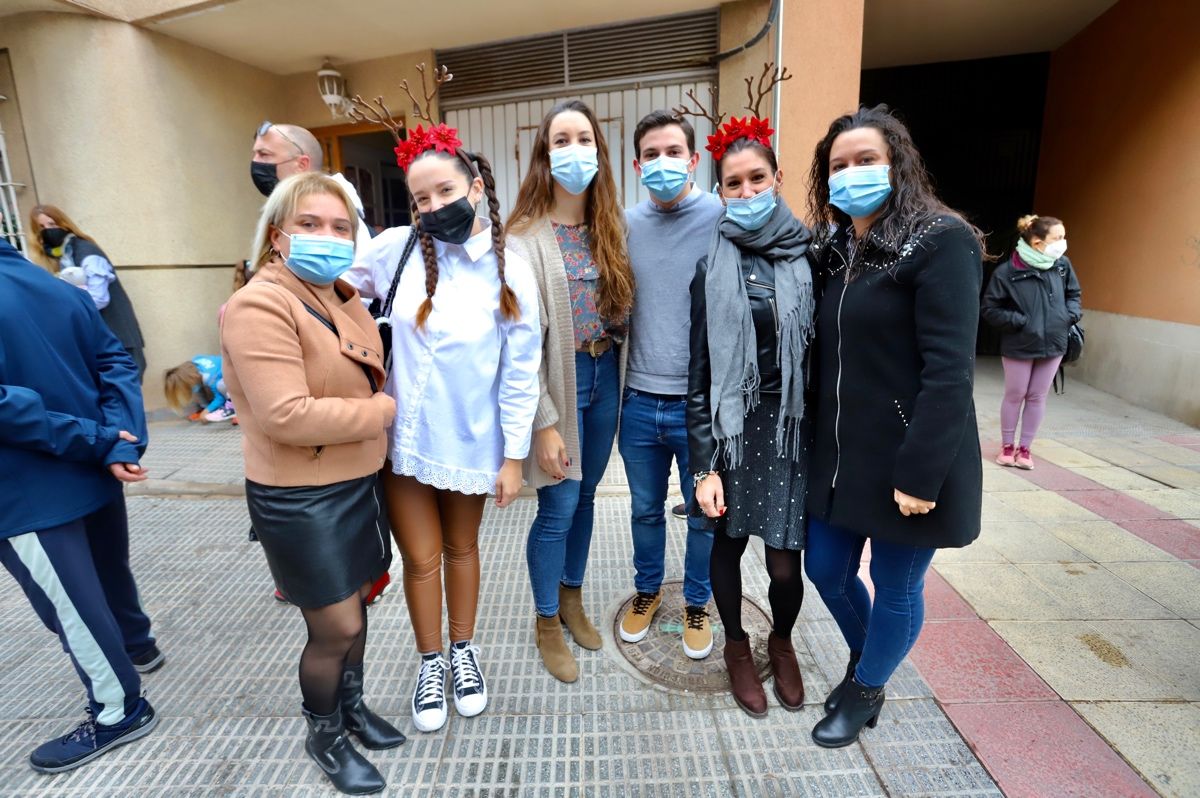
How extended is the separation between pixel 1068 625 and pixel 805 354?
2053 millimetres

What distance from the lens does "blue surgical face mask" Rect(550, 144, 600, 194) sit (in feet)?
7.36

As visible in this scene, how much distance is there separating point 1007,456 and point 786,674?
3.74m

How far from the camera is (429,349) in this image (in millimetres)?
2037

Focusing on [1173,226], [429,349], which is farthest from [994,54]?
[429,349]

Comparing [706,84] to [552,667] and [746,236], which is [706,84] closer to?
[746,236]

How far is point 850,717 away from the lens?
219 cm

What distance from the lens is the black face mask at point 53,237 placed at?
5066 mm

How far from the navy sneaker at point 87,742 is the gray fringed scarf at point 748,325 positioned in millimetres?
2339

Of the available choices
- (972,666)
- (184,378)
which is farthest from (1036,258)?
(184,378)

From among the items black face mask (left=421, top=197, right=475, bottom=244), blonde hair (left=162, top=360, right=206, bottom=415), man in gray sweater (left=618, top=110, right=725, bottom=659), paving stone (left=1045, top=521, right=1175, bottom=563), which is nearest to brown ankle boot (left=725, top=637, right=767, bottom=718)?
man in gray sweater (left=618, top=110, right=725, bottom=659)

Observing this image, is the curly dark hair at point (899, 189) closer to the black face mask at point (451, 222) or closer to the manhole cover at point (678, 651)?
the black face mask at point (451, 222)

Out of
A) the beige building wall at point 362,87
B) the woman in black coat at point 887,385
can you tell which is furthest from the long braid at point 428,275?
the beige building wall at point 362,87

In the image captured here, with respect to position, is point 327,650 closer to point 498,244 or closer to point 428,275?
point 428,275

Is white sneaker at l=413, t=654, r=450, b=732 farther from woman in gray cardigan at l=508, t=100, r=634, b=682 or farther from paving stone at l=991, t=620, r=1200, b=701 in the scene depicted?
paving stone at l=991, t=620, r=1200, b=701
